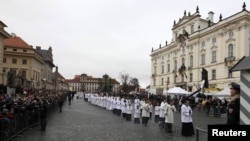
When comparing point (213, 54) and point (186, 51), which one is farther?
point (186, 51)

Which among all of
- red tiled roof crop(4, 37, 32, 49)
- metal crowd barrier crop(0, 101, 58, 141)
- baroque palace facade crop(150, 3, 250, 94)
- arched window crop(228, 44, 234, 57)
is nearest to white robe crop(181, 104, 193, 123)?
metal crowd barrier crop(0, 101, 58, 141)

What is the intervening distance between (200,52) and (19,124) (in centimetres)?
4989

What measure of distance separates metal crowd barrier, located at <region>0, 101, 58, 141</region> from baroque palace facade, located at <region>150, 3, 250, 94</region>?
3260 cm

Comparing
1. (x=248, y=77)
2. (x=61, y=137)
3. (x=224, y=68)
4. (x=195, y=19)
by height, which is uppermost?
(x=195, y=19)

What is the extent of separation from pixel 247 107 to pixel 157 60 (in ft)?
250

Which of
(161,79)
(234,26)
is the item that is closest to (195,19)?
(234,26)

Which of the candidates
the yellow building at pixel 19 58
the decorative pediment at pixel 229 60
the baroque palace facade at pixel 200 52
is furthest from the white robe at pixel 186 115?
the yellow building at pixel 19 58

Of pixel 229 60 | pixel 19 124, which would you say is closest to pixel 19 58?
pixel 229 60

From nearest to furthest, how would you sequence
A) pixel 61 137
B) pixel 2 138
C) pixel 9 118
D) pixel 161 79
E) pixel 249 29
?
pixel 2 138 → pixel 9 118 → pixel 61 137 → pixel 249 29 → pixel 161 79

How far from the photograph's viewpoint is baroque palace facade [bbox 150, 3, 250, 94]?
48.9 meters

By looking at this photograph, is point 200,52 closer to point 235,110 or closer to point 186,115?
point 186,115

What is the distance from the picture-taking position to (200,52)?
60281 millimetres

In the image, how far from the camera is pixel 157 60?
8162 centimetres

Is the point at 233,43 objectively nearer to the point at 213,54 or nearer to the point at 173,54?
the point at 213,54
